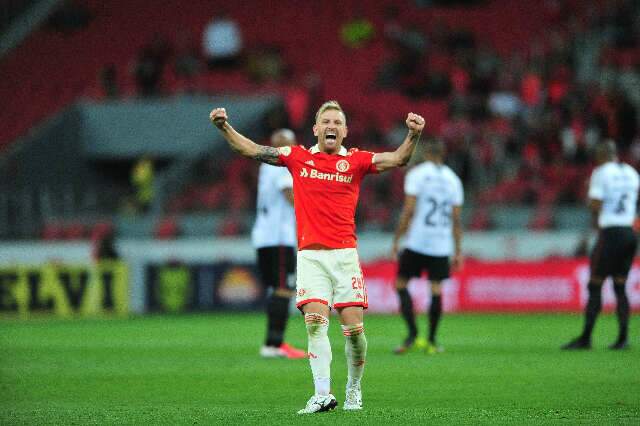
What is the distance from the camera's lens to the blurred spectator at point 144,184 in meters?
30.8

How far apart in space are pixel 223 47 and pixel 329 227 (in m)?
27.4

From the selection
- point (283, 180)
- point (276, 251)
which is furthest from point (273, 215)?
point (283, 180)

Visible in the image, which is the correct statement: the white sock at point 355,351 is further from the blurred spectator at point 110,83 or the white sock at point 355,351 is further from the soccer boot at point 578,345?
the blurred spectator at point 110,83

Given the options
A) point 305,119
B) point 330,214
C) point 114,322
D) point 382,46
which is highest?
point 382,46

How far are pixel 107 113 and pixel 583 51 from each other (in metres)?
13.1

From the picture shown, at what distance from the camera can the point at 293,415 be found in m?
8.27

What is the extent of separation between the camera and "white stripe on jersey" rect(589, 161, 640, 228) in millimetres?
13844

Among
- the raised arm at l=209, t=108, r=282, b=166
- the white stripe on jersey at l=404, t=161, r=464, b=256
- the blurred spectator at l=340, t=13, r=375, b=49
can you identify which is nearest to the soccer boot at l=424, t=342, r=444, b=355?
the white stripe on jersey at l=404, t=161, r=464, b=256

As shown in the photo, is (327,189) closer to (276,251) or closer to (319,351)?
(319,351)

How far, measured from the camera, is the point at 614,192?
13859 millimetres

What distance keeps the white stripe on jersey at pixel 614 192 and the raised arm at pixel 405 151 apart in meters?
5.70

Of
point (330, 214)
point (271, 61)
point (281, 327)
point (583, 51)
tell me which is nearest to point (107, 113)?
point (271, 61)

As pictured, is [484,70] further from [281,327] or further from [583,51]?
[281,327]

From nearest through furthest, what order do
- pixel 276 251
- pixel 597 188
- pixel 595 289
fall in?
pixel 276 251 → pixel 597 188 → pixel 595 289
